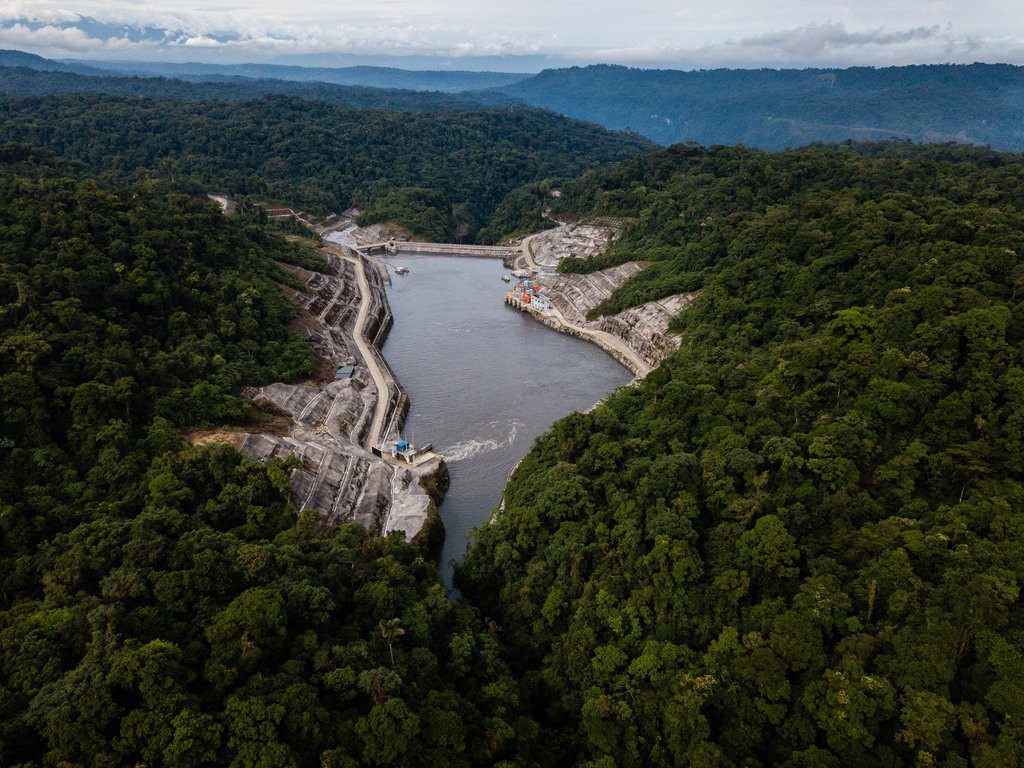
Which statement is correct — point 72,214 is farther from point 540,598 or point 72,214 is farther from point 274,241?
point 540,598

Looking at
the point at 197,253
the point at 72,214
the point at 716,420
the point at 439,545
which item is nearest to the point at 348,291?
the point at 197,253

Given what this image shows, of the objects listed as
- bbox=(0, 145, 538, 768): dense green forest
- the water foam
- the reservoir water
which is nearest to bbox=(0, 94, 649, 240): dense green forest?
the reservoir water

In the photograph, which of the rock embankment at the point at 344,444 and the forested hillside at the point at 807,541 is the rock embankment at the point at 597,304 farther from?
the rock embankment at the point at 344,444

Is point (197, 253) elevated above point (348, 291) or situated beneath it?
elevated above

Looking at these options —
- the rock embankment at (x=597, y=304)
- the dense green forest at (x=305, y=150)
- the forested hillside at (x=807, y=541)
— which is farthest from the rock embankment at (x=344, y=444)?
the dense green forest at (x=305, y=150)

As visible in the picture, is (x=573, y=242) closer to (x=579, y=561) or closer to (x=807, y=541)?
(x=579, y=561)

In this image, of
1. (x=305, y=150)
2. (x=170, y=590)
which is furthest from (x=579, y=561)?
(x=305, y=150)

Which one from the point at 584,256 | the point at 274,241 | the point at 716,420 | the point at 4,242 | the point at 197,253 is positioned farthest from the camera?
the point at 584,256

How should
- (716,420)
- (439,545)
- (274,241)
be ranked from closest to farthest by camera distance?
(716,420) < (439,545) < (274,241)
